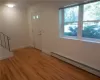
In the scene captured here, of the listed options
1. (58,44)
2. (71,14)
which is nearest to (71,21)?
(71,14)

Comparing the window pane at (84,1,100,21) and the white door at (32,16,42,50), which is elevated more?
the window pane at (84,1,100,21)

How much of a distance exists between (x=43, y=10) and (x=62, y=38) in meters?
1.92

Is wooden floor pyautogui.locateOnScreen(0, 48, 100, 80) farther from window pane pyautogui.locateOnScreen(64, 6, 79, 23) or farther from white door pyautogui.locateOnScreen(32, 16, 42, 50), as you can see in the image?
white door pyautogui.locateOnScreen(32, 16, 42, 50)

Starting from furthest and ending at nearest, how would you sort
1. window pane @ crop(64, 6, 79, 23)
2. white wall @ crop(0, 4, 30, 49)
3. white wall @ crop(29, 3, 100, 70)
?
white wall @ crop(0, 4, 30, 49), window pane @ crop(64, 6, 79, 23), white wall @ crop(29, 3, 100, 70)

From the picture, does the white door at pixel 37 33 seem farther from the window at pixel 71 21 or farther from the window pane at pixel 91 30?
the window pane at pixel 91 30

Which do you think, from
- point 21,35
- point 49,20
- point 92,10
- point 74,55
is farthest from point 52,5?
point 21,35

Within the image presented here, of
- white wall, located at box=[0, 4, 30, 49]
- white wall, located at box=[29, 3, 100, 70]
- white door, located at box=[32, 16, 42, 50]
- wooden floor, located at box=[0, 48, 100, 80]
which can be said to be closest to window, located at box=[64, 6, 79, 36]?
white wall, located at box=[29, 3, 100, 70]

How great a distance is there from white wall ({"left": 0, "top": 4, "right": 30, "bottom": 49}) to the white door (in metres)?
0.71

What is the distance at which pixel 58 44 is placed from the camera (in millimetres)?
4188

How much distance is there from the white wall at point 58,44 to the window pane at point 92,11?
0.76 metres

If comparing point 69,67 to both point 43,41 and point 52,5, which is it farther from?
point 52,5

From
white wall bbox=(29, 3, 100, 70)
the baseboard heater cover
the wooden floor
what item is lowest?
the wooden floor

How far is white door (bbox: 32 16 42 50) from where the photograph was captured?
5.52m

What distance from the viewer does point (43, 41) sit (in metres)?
5.21
